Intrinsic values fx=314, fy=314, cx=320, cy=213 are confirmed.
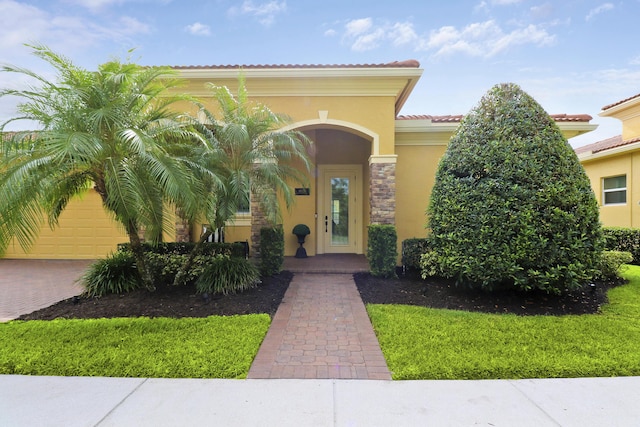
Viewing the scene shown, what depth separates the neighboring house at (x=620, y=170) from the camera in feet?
36.6

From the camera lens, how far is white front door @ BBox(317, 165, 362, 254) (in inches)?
409

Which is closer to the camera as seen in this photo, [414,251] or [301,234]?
[414,251]

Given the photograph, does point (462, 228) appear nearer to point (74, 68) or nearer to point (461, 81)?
point (461, 81)

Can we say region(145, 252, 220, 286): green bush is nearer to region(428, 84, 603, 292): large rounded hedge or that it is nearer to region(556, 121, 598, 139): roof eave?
region(428, 84, 603, 292): large rounded hedge

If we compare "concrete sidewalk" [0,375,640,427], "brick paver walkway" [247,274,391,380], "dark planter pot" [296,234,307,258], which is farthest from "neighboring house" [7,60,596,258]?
"concrete sidewalk" [0,375,640,427]

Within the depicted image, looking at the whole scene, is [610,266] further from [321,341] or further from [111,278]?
[111,278]

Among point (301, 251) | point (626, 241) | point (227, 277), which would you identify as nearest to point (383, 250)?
point (301, 251)

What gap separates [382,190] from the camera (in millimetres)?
7852

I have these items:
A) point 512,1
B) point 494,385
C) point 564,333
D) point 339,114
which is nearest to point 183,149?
point 339,114

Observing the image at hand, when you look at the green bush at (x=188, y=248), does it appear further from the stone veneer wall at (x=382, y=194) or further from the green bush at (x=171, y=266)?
the stone veneer wall at (x=382, y=194)

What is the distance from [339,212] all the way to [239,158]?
4.97m

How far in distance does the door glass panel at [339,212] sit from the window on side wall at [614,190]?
10555mm

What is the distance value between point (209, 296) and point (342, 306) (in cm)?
245

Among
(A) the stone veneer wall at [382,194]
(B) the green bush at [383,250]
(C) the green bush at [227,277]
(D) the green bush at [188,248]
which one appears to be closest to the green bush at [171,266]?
(D) the green bush at [188,248]
